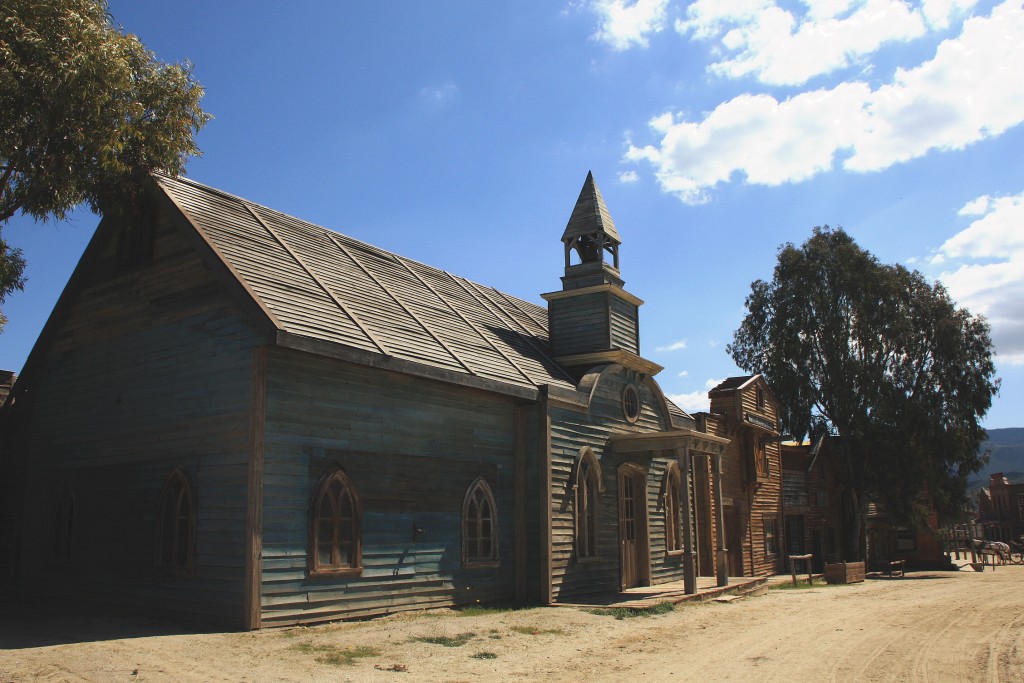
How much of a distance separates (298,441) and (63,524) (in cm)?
624

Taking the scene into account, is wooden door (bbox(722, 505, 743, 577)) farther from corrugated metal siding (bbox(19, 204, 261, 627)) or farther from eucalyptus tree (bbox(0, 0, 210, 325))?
eucalyptus tree (bbox(0, 0, 210, 325))

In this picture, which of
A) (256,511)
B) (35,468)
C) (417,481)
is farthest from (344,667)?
(35,468)

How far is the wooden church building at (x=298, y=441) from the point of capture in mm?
12523

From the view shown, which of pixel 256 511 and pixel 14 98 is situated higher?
pixel 14 98

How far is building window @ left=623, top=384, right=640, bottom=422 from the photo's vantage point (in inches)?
810

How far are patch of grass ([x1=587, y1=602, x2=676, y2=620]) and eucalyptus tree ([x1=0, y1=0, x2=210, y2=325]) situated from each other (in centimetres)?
1176

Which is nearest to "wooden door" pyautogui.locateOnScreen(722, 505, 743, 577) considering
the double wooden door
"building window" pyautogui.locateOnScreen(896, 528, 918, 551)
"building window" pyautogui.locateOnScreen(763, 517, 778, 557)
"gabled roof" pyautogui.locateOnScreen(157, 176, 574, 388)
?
"building window" pyautogui.locateOnScreen(763, 517, 778, 557)

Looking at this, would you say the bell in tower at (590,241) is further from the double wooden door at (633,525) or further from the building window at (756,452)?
the building window at (756,452)

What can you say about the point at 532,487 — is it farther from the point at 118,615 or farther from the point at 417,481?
the point at 118,615

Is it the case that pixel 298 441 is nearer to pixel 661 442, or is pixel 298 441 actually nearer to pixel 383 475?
pixel 383 475

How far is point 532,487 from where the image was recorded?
55.8ft

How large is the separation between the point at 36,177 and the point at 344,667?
10865 millimetres

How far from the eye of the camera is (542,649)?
11.5 meters

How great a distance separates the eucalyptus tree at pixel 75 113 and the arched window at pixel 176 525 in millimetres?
5535
